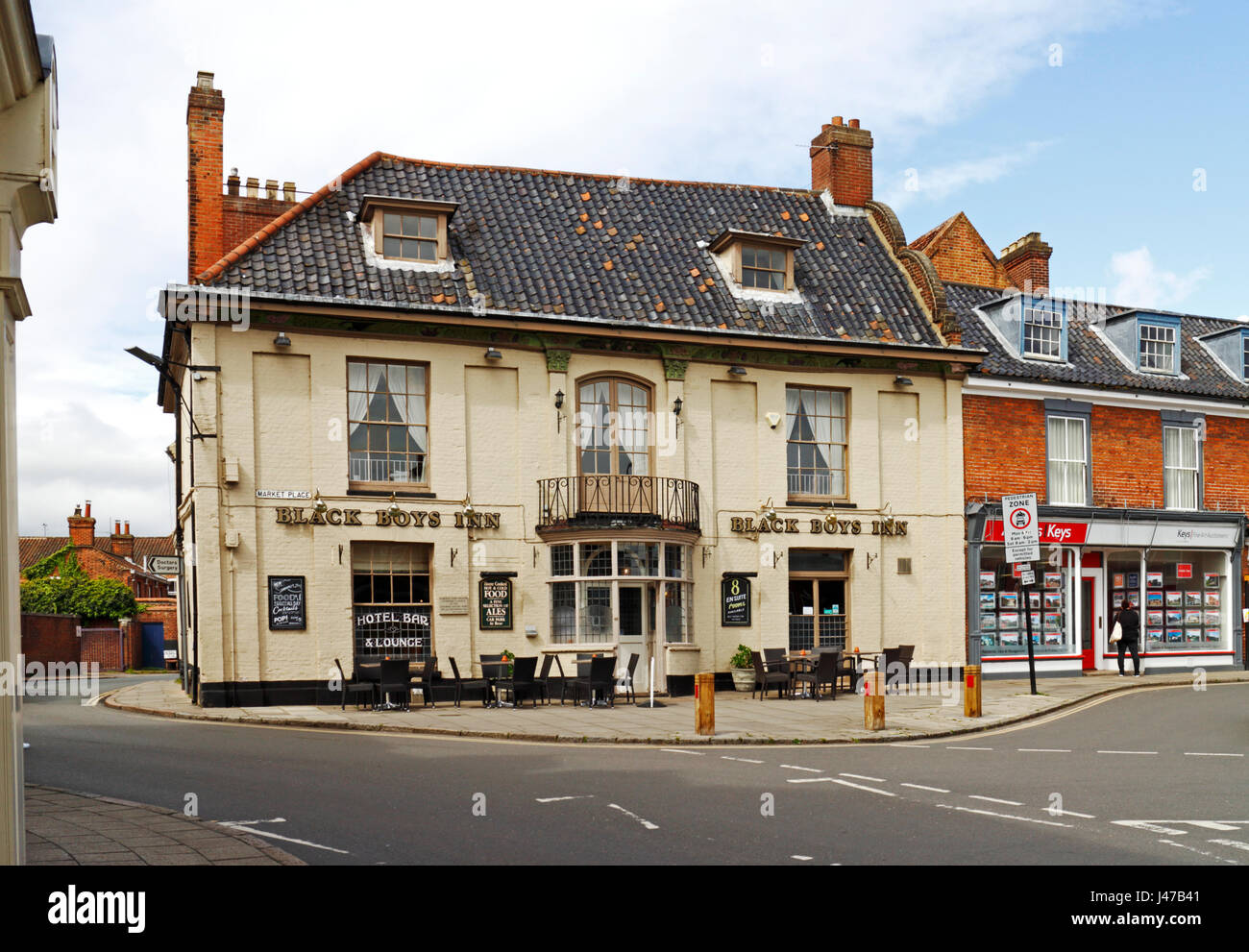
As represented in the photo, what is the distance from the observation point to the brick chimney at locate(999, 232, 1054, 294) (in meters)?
31.3

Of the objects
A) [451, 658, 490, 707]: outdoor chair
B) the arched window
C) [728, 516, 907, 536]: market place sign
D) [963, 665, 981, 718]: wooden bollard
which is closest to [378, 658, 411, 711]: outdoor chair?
A: [451, 658, 490, 707]: outdoor chair

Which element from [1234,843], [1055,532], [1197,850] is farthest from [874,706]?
[1055,532]

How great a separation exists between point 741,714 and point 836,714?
1543 millimetres

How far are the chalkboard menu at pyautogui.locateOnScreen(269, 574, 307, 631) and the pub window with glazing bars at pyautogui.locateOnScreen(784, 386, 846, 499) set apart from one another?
10035 mm

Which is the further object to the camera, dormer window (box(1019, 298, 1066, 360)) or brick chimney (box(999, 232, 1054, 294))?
brick chimney (box(999, 232, 1054, 294))

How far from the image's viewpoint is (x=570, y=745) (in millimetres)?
15344

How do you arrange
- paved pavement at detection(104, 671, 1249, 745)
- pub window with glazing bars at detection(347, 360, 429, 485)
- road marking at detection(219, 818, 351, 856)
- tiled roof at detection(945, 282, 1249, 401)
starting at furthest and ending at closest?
1. tiled roof at detection(945, 282, 1249, 401)
2. pub window with glazing bars at detection(347, 360, 429, 485)
3. paved pavement at detection(104, 671, 1249, 745)
4. road marking at detection(219, 818, 351, 856)

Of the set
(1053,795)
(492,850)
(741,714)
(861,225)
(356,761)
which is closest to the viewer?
(492,850)

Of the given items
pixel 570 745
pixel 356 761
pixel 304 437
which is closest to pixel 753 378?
pixel 304 437

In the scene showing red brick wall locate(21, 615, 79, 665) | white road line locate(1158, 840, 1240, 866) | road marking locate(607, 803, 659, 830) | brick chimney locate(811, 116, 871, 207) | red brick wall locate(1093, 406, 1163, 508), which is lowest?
red brick wall locate(21, 615, 79, 665)

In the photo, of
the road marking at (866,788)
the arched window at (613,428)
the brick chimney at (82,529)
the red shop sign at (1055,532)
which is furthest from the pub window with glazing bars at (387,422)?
the brick chimney at (82,529)

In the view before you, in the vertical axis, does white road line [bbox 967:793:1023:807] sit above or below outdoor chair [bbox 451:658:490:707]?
above

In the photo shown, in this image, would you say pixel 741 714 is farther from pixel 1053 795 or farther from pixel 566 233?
pixel 566 233

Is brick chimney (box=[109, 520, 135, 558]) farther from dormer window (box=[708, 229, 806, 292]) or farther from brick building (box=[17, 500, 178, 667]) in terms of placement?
dormer window (box=[708, 229, 806, 292])
